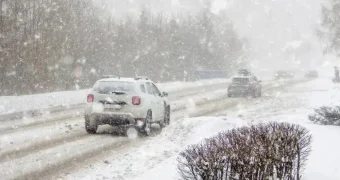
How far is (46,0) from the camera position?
31.8 meters

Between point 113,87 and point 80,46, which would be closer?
point 113,87

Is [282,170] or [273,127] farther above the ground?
[273,127]

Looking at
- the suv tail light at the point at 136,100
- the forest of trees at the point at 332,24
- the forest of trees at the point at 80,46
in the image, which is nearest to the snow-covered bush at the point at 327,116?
the suv tail light at the point at 136,100

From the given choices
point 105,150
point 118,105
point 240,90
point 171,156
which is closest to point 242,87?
point 240,90

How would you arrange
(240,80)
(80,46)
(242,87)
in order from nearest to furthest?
(242,87) < (240,80) < (80,46)

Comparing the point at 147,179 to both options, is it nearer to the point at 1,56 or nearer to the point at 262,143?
the point at 262,143

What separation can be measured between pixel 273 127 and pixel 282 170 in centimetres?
92

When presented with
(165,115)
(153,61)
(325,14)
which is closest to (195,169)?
(165,115)

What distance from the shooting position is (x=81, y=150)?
11.2m

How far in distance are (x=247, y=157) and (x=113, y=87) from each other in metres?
8.46

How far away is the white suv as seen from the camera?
44.7ft

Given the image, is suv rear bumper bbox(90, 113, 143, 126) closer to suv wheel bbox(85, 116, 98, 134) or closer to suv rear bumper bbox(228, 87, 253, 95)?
suv wheel bbox(85, 116, 98, 134)

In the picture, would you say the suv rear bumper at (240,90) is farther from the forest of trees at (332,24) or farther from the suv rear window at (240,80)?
the forest of trees at (332,24)

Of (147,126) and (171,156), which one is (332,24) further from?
(171,156)
